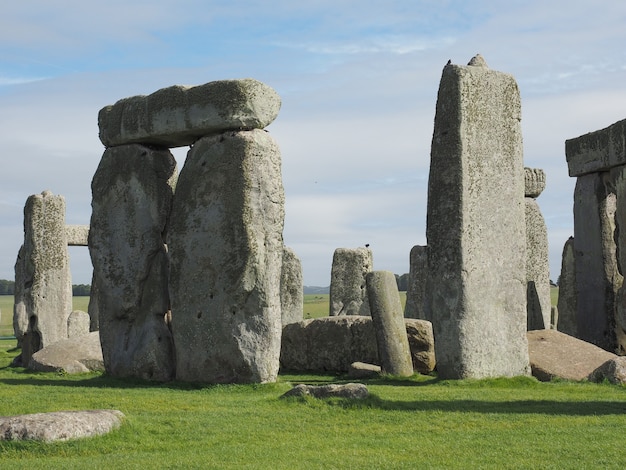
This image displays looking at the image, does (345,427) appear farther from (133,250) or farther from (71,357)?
(71,357)

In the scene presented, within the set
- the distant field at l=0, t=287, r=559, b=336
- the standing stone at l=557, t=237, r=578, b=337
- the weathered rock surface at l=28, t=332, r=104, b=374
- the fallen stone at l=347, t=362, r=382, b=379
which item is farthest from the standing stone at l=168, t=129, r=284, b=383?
the distant field at l=0, t=287, r=559, b=336

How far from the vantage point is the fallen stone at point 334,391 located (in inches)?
501

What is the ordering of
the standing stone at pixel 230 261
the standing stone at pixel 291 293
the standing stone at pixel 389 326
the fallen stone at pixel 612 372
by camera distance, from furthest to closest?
the standing stone at pixel 291 293 < the standing stone at pixel 389 326 < the standing stone at pixel 230 261 < the fallen stone at pixel 612 372

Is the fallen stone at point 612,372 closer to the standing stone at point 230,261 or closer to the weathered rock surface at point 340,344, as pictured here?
the weathered rock surface at point 340,344

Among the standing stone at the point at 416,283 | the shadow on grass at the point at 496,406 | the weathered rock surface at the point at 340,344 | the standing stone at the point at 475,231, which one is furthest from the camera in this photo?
the standing stone at the point at 416,283

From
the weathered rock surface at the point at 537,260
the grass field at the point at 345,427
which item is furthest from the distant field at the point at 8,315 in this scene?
the grass field at the point at 345,427

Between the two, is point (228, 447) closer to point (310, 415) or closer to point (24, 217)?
point (310, 415)

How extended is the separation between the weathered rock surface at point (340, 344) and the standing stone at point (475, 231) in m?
2.14

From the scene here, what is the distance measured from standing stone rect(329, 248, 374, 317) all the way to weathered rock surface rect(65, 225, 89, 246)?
718 cm

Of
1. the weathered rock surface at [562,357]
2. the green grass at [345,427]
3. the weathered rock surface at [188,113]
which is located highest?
the weathered rock surface at [188,113]

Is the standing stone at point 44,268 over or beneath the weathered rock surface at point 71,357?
over

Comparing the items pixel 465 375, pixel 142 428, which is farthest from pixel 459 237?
pixel 142 428

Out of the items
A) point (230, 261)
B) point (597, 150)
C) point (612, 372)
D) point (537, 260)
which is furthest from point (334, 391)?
point (537, 260)

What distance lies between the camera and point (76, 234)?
104ft
